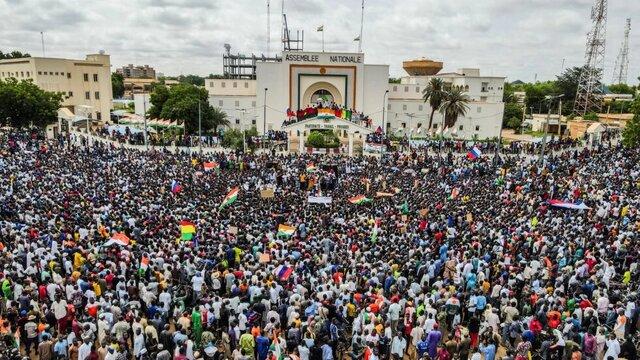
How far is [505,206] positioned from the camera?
21109 millimetres

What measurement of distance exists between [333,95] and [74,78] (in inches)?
1332

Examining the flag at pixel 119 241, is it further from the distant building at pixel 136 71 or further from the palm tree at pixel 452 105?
the distant building at pixel 136 71

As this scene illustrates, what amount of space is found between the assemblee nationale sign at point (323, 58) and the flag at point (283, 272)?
44.2m

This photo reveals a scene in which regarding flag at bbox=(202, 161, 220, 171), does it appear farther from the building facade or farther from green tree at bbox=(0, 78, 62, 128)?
the building facade

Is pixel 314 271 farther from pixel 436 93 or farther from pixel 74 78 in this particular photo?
pixel 74 78

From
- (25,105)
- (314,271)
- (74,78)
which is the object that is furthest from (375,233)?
(74,78)

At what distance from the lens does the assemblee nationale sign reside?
177ft

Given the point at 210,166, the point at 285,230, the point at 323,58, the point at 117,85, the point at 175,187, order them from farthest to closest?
the point at 117,85 < the point at 323,58 < the point at 210,166 < the point at 175,187 < the point at 285,230

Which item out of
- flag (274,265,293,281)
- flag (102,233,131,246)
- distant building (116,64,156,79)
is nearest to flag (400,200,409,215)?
flag (274,265,293,281)

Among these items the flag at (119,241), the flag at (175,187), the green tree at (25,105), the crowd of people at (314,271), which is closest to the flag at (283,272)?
the crowd of people at (314,271)

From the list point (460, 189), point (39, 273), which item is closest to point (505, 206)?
point (460, 189)

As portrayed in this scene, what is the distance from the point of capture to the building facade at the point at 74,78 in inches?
2384

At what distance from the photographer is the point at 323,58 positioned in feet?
177

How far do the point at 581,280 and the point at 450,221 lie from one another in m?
6.17
